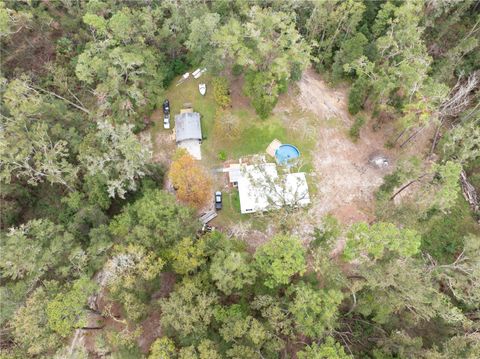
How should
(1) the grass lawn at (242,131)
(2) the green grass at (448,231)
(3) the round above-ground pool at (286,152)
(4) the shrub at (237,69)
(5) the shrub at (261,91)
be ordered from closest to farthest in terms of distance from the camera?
(2) the green grass at (448,231) → (5) the shrub at (261,91) → (3) the round above-ground pool at (286,152) → (1) the grass lawn at (242,131) → (4) the shrub at (237,69)

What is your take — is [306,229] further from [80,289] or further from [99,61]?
[99,61]

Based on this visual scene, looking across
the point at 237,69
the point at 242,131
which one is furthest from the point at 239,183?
the point at 237,69

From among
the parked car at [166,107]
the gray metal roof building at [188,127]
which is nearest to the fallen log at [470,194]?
the gray metal roof building at [188,127]

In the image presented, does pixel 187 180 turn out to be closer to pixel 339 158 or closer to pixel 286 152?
Answer: pixel 286 152

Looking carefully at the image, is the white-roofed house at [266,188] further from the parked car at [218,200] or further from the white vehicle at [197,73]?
the white vehicle at [197,73]

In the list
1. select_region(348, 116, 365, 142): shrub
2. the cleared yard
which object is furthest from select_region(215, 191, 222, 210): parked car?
select_region(348, 116, 365, 142): shrub

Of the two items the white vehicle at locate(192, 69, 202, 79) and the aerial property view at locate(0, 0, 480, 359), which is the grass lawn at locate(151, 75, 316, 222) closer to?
the aerial property view at locate(0, 0, 480, 359)
